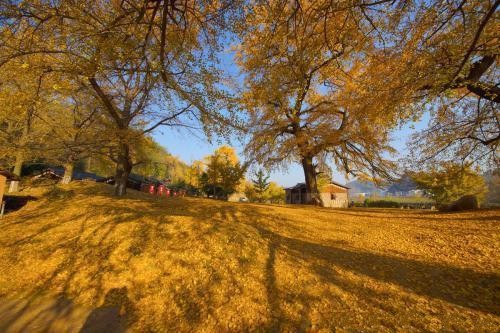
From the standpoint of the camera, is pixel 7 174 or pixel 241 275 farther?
pixel 7 174

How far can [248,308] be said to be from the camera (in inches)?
184

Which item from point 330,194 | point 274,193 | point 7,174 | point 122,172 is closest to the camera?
point 7,174

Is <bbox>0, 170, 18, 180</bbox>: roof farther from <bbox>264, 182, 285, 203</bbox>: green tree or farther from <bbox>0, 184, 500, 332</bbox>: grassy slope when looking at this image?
<bbox>264, 182, 285, 203</bbox>: green tree

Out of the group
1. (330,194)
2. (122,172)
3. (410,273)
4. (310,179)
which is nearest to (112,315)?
(410,273)

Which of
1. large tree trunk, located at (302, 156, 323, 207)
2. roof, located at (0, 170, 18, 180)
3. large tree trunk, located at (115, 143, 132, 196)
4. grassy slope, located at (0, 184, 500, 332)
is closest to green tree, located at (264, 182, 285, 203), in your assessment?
large tree trunk, located at (302, 156, 323, 207)

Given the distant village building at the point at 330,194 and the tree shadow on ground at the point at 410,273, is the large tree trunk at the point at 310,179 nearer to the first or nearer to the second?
the tree shadow on ground at the point at 410,273

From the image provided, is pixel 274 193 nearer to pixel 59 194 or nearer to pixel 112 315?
pixel 59 194

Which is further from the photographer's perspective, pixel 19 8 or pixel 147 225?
pixel 147 225

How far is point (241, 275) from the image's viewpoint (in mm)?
5738

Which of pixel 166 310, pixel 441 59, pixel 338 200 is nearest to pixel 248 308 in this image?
pixel 166 310

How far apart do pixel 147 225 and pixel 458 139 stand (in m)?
14.9

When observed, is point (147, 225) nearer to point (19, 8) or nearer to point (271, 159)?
point (19, 8)

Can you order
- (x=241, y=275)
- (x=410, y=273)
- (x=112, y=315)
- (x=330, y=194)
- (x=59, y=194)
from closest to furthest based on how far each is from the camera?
(x=112, y=315) → (x=241, y=275) → (x=410, y=273) → (x=59, y=194) → (x=330, y=194)

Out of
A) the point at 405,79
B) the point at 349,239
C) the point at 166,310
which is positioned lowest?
the point at 166,310
